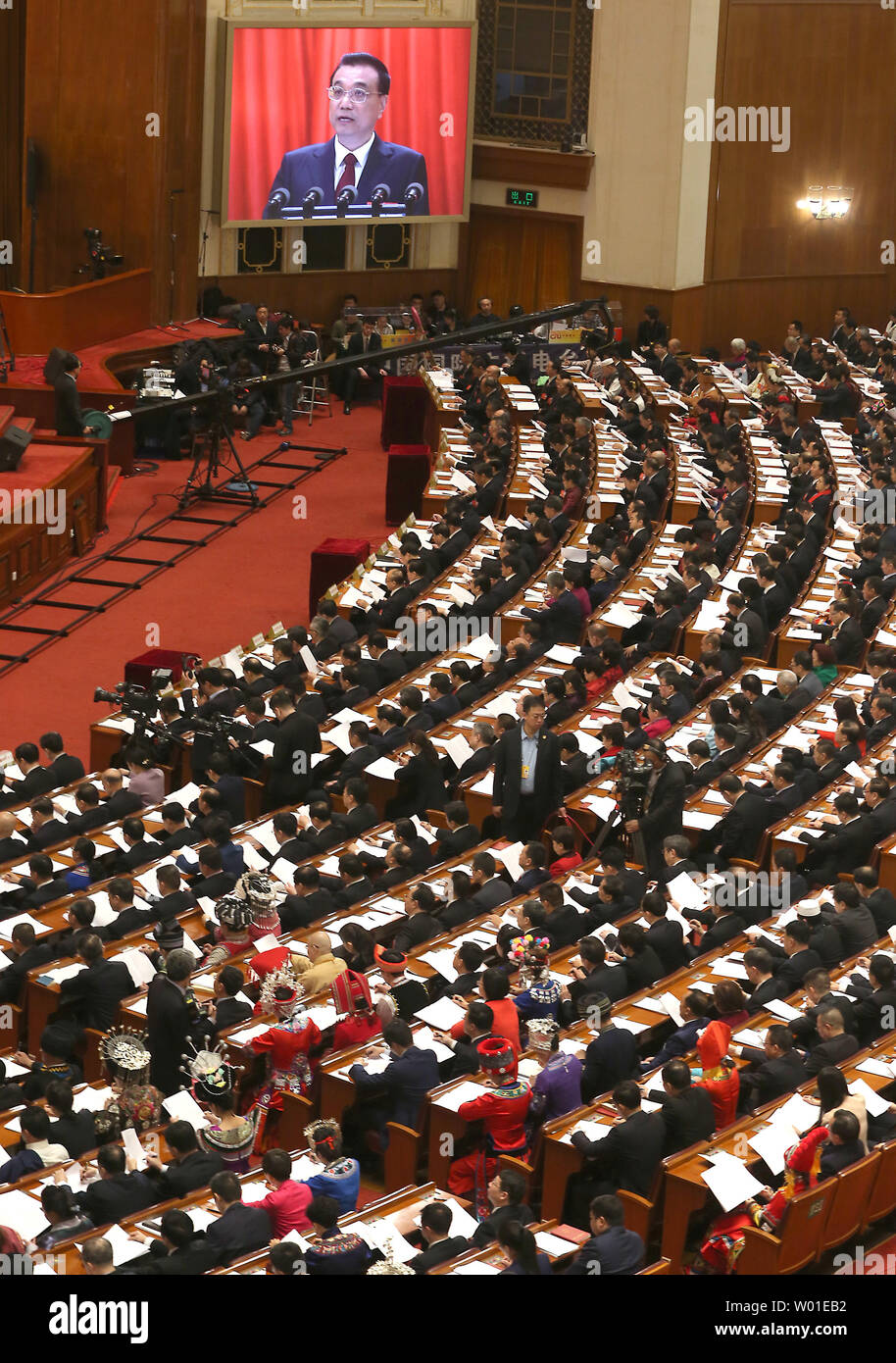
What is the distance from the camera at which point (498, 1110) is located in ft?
27.0

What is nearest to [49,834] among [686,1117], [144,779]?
[144,779]

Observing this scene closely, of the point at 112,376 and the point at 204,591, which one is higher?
the point at 112,376

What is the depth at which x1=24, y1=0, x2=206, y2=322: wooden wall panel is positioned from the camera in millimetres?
23000

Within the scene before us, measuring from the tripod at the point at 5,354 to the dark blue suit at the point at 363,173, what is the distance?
4.55 m

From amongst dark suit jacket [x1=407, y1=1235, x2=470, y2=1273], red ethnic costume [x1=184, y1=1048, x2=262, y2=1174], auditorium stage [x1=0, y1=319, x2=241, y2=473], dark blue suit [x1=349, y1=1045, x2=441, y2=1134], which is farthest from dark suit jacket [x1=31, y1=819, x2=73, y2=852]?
auditorium stage [x1=0, y1=319, x2=241, y2=473]

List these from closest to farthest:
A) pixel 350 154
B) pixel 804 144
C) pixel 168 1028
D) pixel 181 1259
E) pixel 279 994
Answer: pixel 181 1259, pixel 168 1028, pixel 279 994, pixel 350 154, pixel 804 144

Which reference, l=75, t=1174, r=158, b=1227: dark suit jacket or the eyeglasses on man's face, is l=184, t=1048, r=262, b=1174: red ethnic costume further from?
the eyeglasses on man's face

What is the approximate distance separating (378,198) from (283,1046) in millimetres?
18433

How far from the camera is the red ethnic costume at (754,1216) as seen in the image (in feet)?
24.3

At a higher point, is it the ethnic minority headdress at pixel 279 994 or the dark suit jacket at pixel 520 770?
the dark suit jacket at pixel 520 770

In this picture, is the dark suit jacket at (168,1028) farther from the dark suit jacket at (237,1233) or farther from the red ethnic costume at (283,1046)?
the dark suit jacket at (237,1233)

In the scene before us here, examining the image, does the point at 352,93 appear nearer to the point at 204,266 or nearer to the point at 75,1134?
the point at 204,266

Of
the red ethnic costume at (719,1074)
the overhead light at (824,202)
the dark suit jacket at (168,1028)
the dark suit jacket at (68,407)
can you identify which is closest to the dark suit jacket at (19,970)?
the dark suit jacket at (168,1028)
